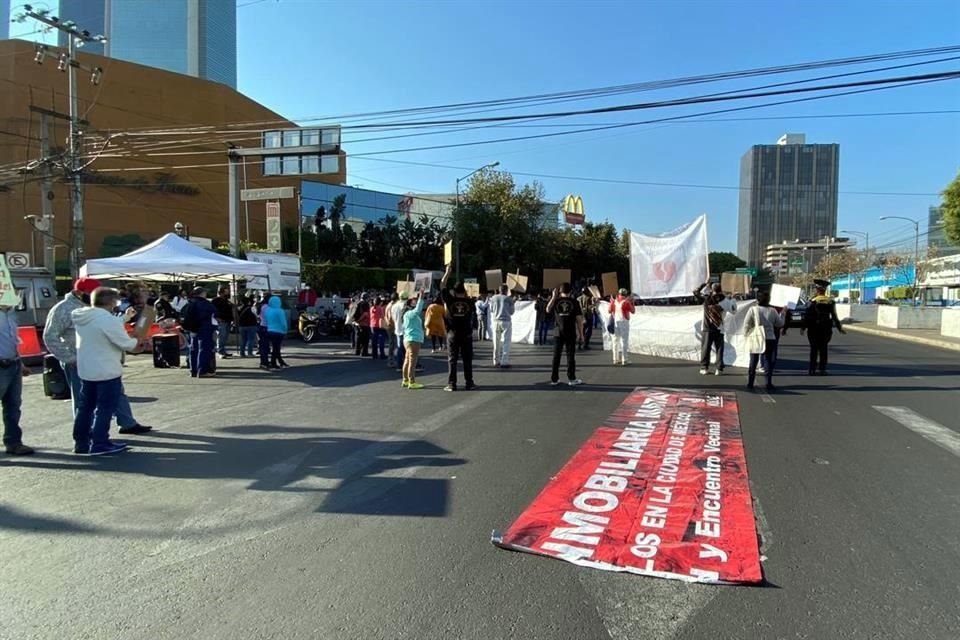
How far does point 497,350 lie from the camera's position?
1395 cm

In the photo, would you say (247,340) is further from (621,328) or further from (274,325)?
(621,328)

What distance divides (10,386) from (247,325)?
9.58 m

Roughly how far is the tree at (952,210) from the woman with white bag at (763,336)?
2094cm

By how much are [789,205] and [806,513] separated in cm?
9841

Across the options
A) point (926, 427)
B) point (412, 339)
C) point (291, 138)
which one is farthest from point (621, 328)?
point (291, 138)

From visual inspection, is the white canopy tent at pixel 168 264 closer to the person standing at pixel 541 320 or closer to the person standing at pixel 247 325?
the person standing at pixel 247 325

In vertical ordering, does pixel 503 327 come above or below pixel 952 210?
below

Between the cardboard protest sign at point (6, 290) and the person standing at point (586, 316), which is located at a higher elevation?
the cardboard protest sign at point (6, 290)

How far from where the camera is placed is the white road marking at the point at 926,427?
6868 mm

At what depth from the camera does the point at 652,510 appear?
4.62 meters

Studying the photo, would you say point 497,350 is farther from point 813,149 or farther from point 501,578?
point 813,149

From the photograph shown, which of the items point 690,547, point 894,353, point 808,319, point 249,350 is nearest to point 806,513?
point 690,547

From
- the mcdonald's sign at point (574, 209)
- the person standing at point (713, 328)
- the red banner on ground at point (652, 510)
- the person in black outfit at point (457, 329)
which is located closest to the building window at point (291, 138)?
the person in black outfit at point (457, 329)

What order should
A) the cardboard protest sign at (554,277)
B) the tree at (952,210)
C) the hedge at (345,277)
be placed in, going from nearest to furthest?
1. the cardboard protest sign at (554,277)
2. the tree at (952,210)
3. the hedge at (345,277)
